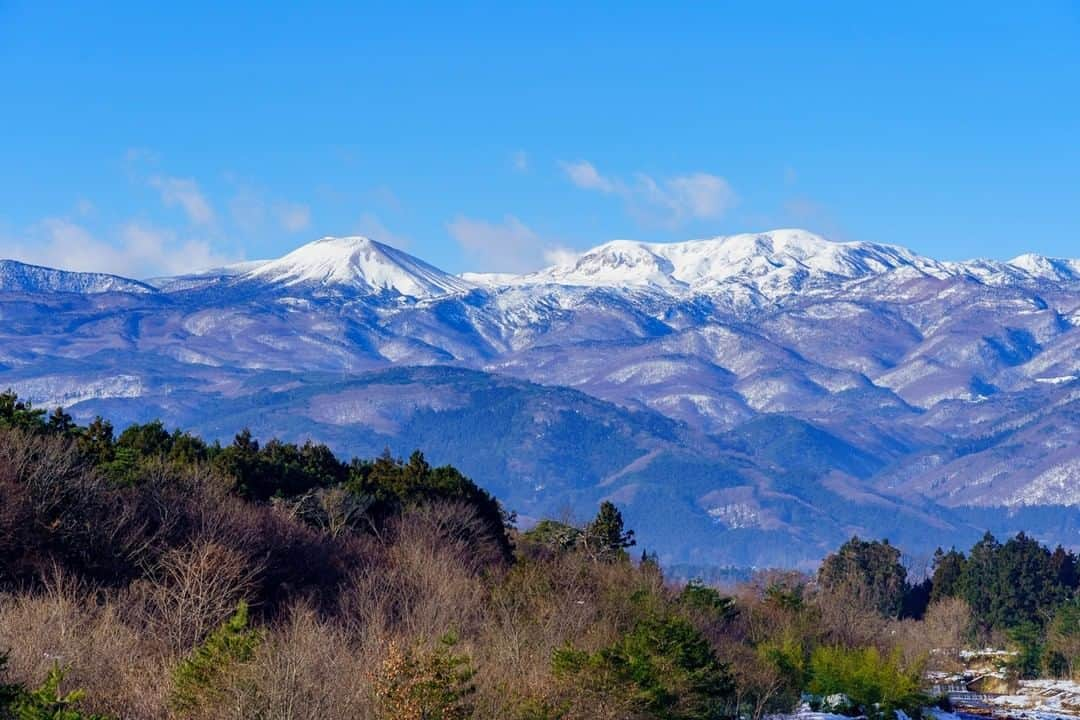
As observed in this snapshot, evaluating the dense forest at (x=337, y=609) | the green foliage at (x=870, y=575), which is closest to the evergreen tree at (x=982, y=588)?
the green foliage at (x=870, y=575)

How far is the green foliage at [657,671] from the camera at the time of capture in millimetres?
35500

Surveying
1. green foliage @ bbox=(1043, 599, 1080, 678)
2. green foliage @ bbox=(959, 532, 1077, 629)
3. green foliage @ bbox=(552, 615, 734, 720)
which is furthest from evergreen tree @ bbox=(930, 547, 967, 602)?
green foliage @ bbox=(552, 615, 734, 720)

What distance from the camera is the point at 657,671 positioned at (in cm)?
4125

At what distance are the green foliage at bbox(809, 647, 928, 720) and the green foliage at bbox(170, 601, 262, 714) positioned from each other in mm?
39783

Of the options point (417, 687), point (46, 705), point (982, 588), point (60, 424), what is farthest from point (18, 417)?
point (982, 588)

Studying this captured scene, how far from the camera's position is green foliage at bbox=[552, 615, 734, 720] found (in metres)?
35.5

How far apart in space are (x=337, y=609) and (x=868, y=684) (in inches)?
929

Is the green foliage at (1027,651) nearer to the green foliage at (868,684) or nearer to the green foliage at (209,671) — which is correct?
the green foliage at (868,684)

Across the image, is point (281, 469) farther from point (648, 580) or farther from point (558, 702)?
point (558, 702)

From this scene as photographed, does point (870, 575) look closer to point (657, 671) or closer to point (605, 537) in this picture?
point (605, 537)

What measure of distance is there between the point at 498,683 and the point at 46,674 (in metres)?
9.01

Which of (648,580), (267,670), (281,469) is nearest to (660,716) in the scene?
(267,670)

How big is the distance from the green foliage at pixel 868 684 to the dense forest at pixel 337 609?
0.39ft

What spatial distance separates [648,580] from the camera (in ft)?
211
